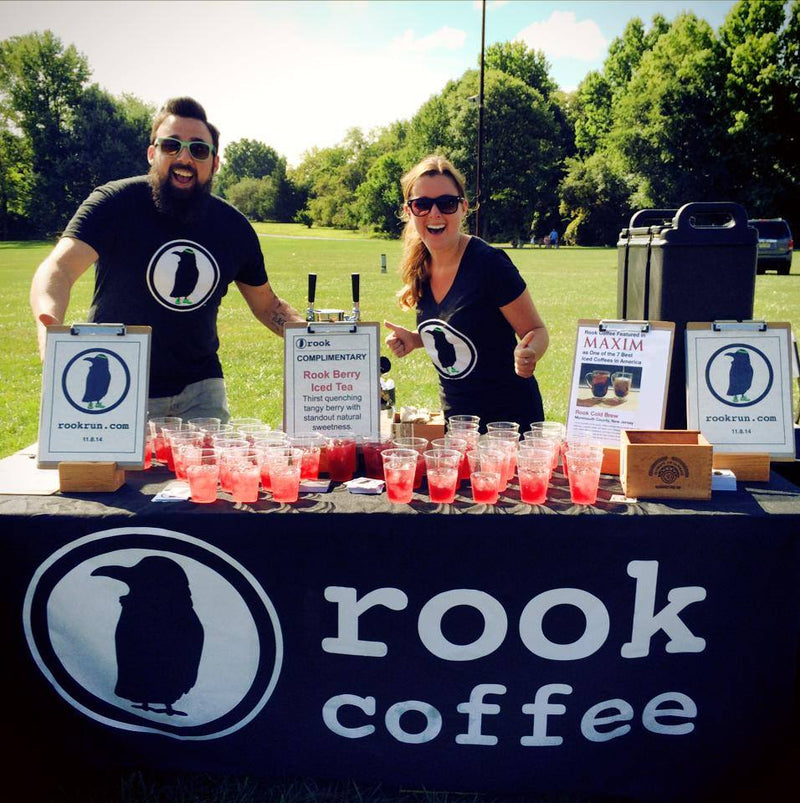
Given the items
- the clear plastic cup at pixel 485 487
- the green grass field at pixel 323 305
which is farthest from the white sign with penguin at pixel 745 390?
the green grass field at pixel 323 305

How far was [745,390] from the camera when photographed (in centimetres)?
208

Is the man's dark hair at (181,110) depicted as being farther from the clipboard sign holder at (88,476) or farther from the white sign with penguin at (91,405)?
the clipboard sign holder at (88,476)

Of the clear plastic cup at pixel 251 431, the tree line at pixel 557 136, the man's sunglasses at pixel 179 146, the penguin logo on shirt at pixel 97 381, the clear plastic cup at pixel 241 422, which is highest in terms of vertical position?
the tree line at pixel 557 136

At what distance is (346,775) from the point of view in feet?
6.66

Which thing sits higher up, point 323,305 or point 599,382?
point 323,305

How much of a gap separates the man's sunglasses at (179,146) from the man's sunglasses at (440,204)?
86 centimetres

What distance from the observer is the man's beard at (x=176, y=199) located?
2703mm

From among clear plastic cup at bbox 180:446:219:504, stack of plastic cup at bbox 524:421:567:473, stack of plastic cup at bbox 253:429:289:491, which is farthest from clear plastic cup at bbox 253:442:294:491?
stack of plastic cup at bbox 524:421:567:473

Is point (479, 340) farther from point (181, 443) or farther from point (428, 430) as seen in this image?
point (181, 443)

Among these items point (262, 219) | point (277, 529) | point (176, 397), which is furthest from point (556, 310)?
point (262, 219)

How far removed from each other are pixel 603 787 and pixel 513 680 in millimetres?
435

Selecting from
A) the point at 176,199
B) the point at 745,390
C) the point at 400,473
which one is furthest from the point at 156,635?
the point at 745,390

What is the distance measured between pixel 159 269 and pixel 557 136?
182ft

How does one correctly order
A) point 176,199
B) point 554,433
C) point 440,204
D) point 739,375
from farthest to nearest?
point 176,199 < point 440,204 < point 554,433 < point 739,375
